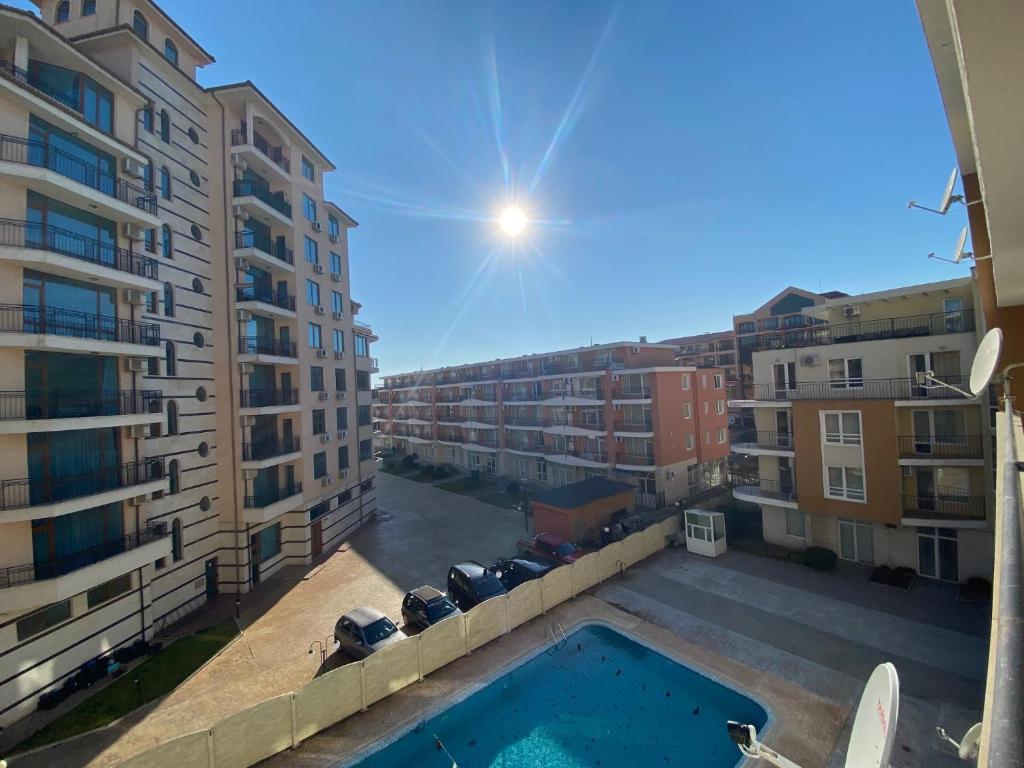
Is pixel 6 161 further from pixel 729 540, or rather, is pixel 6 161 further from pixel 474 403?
pixel 474 403

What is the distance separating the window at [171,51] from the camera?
18.9 meters

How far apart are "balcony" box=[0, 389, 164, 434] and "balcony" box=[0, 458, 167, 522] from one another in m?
1.45

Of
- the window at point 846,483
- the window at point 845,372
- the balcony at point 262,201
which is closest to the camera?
the window at point 846,483

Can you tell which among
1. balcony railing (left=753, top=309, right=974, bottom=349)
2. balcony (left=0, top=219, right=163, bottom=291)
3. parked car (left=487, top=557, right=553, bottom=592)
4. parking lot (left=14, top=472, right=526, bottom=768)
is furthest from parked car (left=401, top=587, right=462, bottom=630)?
balcony railing (left=753, top=309, right=974, bottom=349)

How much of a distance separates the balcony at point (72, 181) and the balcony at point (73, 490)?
7.91m

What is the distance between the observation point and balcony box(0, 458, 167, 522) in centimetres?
1232

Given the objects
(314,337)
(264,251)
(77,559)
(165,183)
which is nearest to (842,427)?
(314,337)

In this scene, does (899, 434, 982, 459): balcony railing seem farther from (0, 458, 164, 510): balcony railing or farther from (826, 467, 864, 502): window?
(0, 458, 164, 510): balcony railing

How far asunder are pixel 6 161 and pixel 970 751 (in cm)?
1988

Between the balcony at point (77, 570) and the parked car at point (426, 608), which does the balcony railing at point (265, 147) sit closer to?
the balcony at point (77, 570)

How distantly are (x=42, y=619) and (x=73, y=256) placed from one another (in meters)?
10.0

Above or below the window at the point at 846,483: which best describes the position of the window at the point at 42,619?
below

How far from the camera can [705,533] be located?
2184cm

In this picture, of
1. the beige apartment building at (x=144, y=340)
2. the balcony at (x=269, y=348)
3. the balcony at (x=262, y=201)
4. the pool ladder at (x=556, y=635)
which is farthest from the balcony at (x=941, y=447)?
the balcony at (x=262, y=201)
